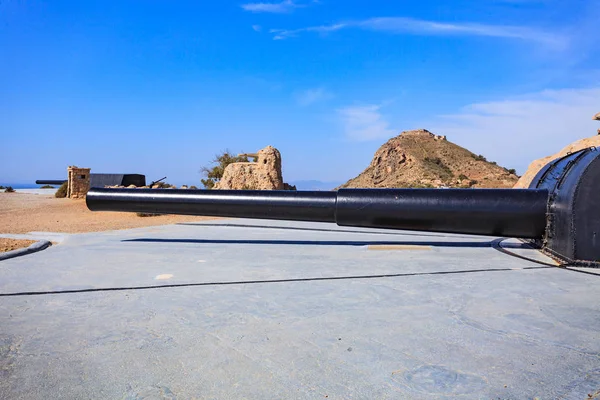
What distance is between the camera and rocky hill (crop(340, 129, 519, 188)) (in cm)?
4875

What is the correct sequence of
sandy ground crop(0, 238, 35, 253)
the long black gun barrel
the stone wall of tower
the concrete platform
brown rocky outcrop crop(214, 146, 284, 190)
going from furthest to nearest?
1. the stone wall of tower
2. brown rocky outcrop crop(214, 146, 284, 190)
3. sandy ground crop(0, 238, 35, 253)
4. the long black gun barrel
5. the concrete platform

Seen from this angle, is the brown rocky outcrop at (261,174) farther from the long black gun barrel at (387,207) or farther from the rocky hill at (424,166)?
the rocky hill at (424,166)

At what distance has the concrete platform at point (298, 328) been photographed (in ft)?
6.59

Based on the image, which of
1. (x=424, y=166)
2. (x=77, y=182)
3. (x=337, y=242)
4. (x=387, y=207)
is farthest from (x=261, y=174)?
(x=424, y=166)

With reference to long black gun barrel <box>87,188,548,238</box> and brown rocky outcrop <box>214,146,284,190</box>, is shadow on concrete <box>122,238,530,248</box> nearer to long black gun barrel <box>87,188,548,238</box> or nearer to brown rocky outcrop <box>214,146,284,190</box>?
long black gun barrel <box>87,188,548,238</box>

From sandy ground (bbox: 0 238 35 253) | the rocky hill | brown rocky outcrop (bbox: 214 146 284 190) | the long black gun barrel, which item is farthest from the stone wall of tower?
the rocky hill

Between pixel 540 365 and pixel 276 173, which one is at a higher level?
pixel 276 173

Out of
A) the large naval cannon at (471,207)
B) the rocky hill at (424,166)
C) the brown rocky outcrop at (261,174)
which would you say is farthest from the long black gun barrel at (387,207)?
the rocky hill at (424,166)

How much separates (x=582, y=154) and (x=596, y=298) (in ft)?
6.67

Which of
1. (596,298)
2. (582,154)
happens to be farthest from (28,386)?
(582,154)

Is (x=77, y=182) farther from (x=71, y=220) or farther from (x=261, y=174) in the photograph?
(x=71, y=220)

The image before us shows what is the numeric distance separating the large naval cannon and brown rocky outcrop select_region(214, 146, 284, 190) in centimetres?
1265

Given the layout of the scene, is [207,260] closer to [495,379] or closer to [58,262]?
[58,262]

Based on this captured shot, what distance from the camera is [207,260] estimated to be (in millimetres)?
5016
